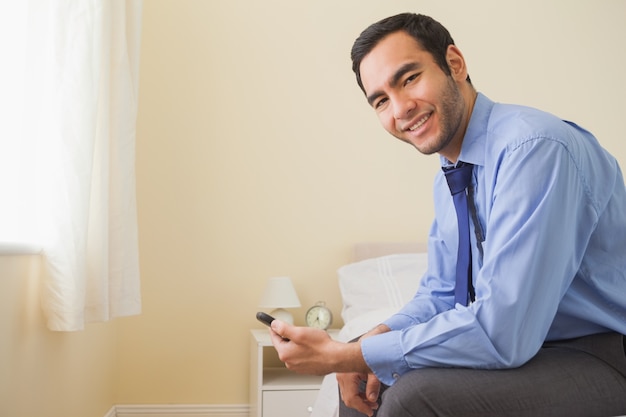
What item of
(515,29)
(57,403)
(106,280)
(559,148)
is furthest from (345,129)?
(559,148)

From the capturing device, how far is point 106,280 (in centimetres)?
238

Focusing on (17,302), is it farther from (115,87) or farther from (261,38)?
(261,38)

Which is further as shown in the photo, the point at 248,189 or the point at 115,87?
the point at 248,189

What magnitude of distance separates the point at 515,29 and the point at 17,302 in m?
2.93

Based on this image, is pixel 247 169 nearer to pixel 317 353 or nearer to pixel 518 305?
pixel 317 353

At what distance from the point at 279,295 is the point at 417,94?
1917mm

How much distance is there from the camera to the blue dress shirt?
118 centimetres

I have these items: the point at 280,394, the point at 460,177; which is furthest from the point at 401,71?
the point at 280,394

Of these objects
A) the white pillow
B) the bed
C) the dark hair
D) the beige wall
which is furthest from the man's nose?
the beige wall

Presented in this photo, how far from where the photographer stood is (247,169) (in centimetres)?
354

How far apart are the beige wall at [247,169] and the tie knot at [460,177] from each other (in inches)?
83.2

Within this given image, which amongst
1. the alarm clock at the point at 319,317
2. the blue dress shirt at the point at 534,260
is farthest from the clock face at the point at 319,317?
the blue dress shirt at the point at 534,260

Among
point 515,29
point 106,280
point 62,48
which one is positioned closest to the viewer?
point 62,48

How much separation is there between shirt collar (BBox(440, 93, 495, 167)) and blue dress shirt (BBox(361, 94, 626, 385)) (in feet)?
0.15
